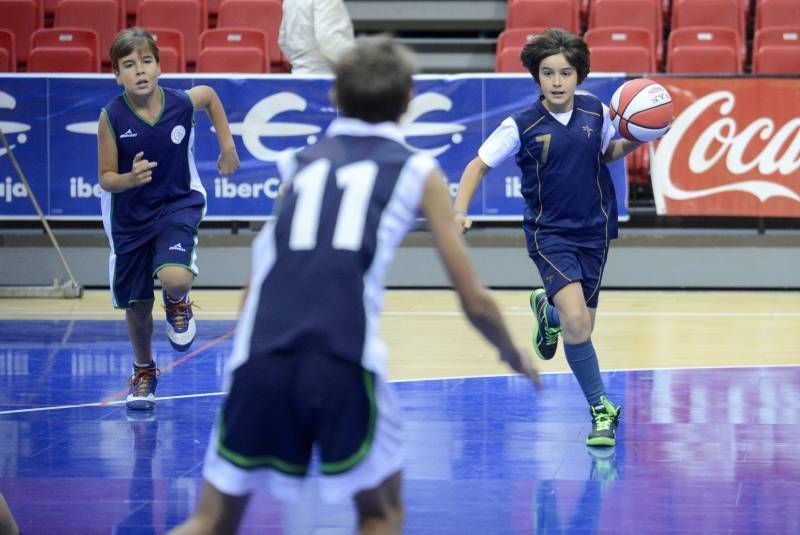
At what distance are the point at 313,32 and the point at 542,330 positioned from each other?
598 cm

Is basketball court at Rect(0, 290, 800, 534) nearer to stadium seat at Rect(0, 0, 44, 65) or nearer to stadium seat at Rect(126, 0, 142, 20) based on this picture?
stadium seat at Rect(0, 0, 44, 65)

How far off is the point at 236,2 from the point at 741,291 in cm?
585

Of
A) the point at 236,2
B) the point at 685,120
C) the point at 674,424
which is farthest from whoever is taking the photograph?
the point at 236,2

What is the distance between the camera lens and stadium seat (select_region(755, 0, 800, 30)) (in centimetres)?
1369

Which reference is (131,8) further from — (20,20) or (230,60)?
(230,60)

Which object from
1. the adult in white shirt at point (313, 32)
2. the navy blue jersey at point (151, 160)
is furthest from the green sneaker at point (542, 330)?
the adult in white shirt at point (313, 32)

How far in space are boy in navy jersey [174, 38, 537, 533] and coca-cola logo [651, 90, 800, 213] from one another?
29.3ft

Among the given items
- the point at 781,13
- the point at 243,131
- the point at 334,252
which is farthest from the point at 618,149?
the point at 781,13

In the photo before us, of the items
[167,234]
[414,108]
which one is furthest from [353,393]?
[414,108]

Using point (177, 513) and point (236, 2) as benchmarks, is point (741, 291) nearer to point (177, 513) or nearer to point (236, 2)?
point (236, 2)

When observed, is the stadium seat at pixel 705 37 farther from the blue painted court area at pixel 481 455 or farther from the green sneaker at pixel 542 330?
the green sneaker at pixel 542 330

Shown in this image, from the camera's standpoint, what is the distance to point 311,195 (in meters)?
3.09

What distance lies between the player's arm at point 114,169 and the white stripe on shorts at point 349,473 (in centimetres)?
349

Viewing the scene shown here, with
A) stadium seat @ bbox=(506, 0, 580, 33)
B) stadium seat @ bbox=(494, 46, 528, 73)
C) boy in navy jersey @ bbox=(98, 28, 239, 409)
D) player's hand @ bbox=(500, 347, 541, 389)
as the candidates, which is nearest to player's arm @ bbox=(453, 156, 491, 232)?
boy in navy jersey @ bbox=(98, 28, 239, 409)
